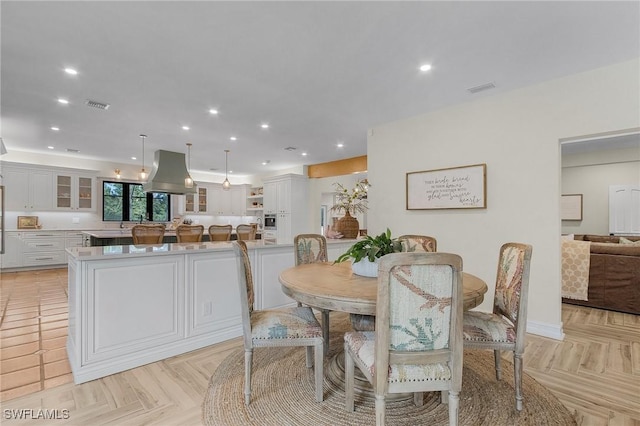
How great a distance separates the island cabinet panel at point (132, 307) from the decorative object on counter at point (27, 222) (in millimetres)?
6344

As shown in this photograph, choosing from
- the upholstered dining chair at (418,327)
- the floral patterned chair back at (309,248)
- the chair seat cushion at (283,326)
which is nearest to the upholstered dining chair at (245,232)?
the floral patterned chair back at (309,248)

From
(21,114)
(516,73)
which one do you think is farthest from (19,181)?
(516,73)

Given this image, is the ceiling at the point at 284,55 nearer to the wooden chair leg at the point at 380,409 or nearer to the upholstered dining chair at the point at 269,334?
the upholstered dining chair at the point at 269,334

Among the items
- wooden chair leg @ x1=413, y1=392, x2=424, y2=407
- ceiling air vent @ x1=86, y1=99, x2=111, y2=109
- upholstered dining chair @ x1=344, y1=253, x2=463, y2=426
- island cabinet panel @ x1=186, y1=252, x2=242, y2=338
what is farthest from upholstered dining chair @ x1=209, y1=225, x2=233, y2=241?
upholstered dining chair @ x1=344, y1=253, x2=463, y2=426

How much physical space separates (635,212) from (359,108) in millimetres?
6028

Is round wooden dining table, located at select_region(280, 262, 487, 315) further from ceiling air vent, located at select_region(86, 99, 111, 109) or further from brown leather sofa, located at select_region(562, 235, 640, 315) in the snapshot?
ceiling air vent, located at select_region(86, 99, 111, 109)

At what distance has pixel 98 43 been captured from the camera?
2.45 m

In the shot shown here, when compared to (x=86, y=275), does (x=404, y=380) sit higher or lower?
lower

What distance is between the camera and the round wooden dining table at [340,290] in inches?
62.3

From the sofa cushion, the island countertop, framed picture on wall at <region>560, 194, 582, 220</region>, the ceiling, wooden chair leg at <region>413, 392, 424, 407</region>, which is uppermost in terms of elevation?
the ceiling

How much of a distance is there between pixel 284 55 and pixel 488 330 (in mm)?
2563

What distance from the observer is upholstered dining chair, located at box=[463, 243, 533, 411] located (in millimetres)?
1844

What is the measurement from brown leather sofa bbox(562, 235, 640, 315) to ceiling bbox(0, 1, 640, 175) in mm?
2338

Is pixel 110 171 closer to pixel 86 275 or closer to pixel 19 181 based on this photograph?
pixel 19 181
